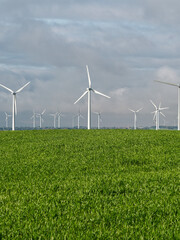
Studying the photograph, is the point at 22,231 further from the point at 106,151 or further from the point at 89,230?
the point at 106,151

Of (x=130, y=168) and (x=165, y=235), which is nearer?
(x=165, y=235)

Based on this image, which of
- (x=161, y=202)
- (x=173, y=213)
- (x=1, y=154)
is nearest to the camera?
(x=173, y=213)

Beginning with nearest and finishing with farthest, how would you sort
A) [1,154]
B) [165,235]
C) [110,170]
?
[165,235]
[110,170]
[1,154]

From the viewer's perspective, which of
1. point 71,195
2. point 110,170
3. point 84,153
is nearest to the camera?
point 71,195

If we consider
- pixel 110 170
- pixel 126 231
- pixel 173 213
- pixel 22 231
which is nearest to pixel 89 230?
pixel 126 231

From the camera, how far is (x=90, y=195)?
12.2 meters

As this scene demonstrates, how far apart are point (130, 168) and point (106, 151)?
5383 millimetres

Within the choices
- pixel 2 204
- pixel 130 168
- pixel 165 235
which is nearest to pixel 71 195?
pixel 2 204

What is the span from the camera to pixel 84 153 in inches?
925

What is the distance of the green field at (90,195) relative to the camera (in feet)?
28.6

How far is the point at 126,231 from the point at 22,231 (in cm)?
301

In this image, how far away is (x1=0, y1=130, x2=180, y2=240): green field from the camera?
28.6ft

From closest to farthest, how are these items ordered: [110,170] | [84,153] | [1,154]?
1. [110,170]
2. [84,153]
3. [1,154]

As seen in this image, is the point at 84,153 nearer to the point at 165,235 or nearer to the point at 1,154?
the point at 1,154
